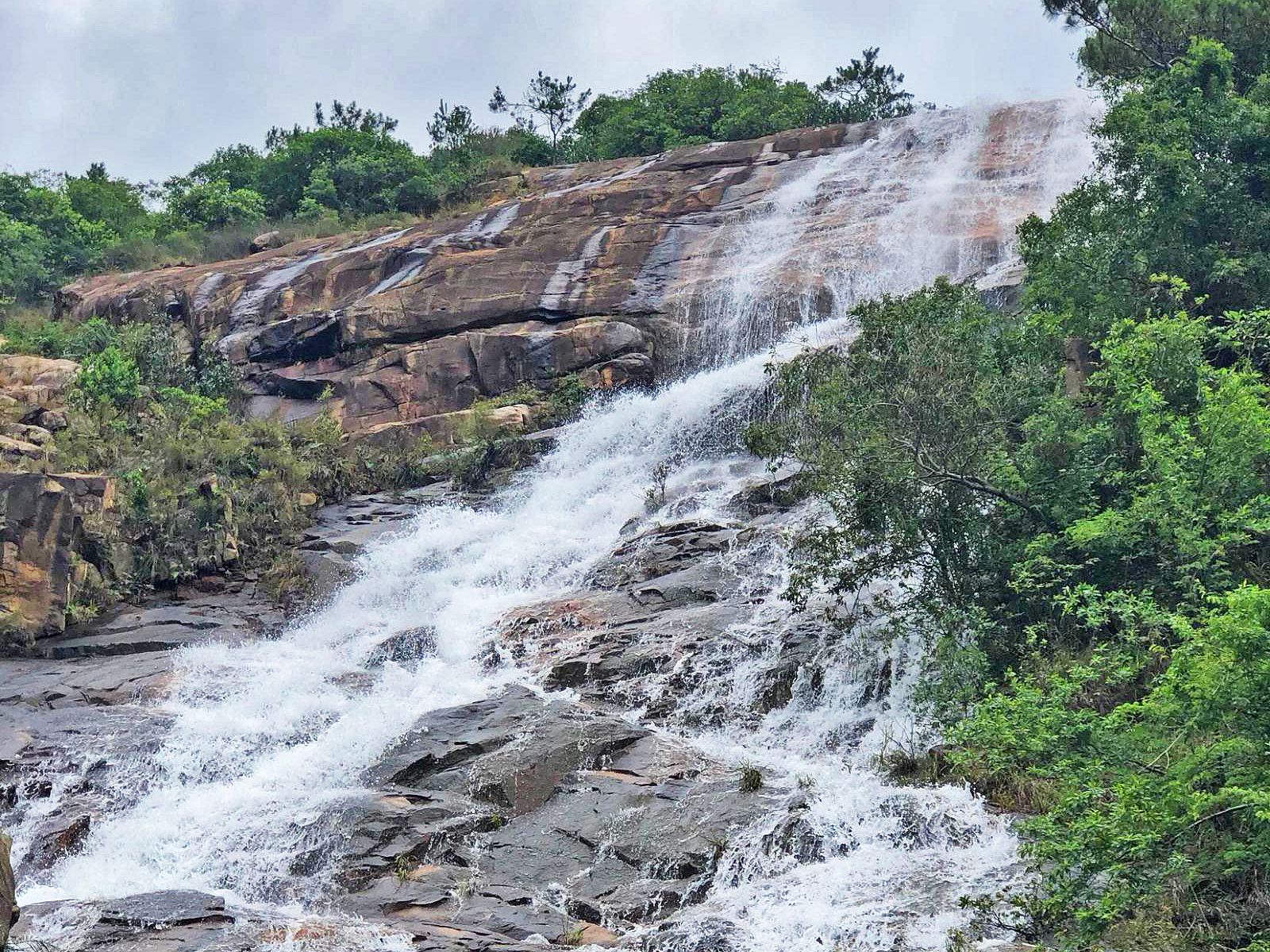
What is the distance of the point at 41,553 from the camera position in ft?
71.5

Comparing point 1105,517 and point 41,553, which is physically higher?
point 41,553

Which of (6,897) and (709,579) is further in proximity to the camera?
(709,579)

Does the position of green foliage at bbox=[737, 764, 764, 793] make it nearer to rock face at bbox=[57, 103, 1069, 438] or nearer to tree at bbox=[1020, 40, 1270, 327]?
tree at bbox=[1020, 40, 1270, 327]

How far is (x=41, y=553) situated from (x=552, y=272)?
53.8 feet

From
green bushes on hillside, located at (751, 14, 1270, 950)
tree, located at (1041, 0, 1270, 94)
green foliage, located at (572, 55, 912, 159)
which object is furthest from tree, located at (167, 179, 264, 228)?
green bushes on hillside, located at (751, 14, 1270, 950)

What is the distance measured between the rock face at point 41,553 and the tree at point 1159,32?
2015 cm


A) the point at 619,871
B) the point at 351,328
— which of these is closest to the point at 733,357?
the point at 351,328

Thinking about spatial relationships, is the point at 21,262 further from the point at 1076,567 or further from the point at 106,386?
the point at 1076,567

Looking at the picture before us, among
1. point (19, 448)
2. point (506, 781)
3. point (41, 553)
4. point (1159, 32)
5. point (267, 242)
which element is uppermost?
point (267, 242)

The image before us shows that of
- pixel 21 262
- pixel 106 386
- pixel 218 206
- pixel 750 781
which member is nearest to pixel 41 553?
pixel 106 386

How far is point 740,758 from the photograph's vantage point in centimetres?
1438

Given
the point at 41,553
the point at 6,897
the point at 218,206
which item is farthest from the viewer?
the point at 218,206

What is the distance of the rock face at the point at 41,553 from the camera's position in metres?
21.1

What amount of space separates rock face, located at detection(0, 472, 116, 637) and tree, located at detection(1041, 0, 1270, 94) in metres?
20.2
